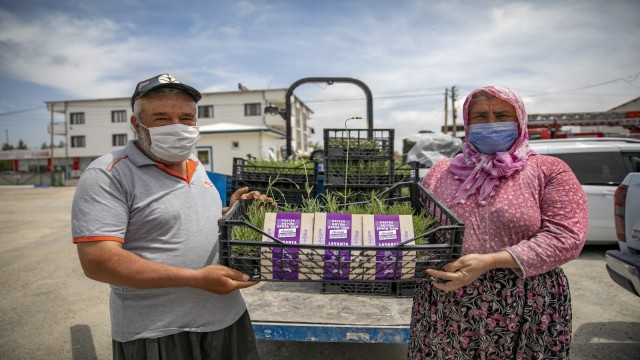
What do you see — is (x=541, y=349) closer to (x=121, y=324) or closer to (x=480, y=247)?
(x=480, y=247)

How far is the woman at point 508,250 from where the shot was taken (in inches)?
59.6

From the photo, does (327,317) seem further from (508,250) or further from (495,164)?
(495,164)

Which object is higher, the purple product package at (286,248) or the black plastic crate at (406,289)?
the purple product package at (286,248)

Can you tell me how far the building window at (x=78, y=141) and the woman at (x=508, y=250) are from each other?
53367 mm

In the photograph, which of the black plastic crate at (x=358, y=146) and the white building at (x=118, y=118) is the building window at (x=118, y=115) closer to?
the white building at (x=118, y=118)

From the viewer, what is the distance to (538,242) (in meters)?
1.52

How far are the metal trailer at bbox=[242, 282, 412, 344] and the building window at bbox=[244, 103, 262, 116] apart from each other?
38.6 meters

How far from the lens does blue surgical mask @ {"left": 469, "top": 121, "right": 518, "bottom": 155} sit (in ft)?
5.71

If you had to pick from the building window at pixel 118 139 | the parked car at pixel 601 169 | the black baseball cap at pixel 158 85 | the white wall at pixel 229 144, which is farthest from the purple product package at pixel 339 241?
the building window at pixel 118 139

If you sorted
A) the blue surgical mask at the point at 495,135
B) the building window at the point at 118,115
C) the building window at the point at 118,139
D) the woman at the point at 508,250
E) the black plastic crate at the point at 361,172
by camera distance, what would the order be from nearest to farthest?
the woman at the point at 508,250, the blue surgical mask at the point at 495,135, the black plastic crate at the point at 361,172, the building window at the point at 118,115, the building window at the point at 118,139

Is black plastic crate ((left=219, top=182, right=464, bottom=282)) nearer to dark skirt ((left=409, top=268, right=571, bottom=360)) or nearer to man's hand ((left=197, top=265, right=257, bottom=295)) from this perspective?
man's hand ((left=197, top=265, right=257, bottom=295))

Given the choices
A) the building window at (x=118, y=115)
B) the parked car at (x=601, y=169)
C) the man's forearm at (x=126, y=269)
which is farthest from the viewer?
the building window at (x=118, y=115)

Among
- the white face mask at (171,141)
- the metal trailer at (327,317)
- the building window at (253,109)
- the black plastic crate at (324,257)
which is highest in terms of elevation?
the building window at (253,109)

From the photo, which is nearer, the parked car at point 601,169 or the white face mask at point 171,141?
the white face mask at point 171,141
